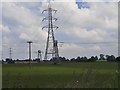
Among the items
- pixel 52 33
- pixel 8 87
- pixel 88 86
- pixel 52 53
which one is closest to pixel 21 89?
pixel 8 87

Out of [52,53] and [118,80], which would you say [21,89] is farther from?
[52,53]

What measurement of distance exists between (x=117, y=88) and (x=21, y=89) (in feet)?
14.6

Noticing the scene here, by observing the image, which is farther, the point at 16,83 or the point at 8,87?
the point at 16,83

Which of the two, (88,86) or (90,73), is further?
(90,73)

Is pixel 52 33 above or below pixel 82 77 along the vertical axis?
above

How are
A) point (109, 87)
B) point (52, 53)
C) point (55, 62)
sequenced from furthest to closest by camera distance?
1. point (55, 62)
2. point (52, 53)
3. point (109, 87)

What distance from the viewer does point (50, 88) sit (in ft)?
64.2

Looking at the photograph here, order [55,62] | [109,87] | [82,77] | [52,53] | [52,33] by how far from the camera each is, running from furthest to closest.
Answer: [55,62] → [52,53] → [52,33] → [82,77] → [109,87]

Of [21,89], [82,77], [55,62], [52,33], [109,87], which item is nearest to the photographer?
[21,89]

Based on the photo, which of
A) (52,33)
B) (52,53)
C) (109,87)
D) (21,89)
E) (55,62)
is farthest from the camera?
(55,62)

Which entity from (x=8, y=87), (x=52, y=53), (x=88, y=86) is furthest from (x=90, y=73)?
(x=52, y=53)

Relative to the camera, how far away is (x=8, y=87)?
62.6 feet

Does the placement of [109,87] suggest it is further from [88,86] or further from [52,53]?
[52,53]

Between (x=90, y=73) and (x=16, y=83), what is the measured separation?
5.60 metres
